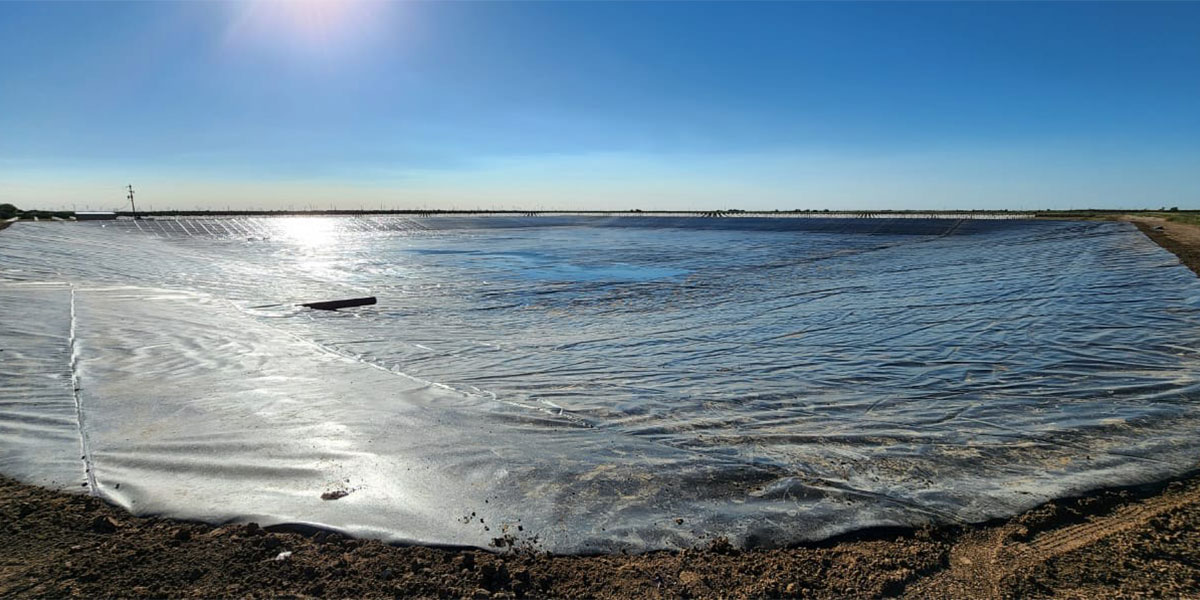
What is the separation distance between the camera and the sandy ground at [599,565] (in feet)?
10.8

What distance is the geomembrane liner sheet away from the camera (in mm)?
4348

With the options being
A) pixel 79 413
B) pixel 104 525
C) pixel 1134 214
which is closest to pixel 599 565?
pixel 104 525

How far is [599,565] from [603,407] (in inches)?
127

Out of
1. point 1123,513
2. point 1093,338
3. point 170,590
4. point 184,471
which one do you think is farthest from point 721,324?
point 170,590

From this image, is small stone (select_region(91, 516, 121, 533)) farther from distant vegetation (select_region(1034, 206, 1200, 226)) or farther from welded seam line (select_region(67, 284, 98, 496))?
distant vegetation (select_region(1034, 206, 1200, 226))

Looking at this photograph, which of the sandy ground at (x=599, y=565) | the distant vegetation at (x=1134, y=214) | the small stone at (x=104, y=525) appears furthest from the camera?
the distant vegetation at (x=1134, y=214)

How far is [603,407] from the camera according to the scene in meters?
6.80

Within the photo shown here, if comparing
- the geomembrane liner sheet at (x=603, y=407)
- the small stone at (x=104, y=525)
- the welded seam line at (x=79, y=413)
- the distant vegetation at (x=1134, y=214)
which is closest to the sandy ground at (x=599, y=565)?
the small stone at (x=104, y=525)

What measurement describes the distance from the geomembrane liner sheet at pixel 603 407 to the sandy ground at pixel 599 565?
24 cm

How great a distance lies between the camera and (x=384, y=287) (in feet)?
61.9

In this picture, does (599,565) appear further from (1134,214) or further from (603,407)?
(1134,214)

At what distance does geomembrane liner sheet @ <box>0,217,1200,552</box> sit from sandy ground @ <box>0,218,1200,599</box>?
0.79 feet

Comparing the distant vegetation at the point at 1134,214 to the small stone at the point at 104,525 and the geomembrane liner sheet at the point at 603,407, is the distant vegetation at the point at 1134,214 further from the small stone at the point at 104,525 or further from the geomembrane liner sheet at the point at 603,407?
the small stone at the point at 104,525

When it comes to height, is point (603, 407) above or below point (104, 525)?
below
